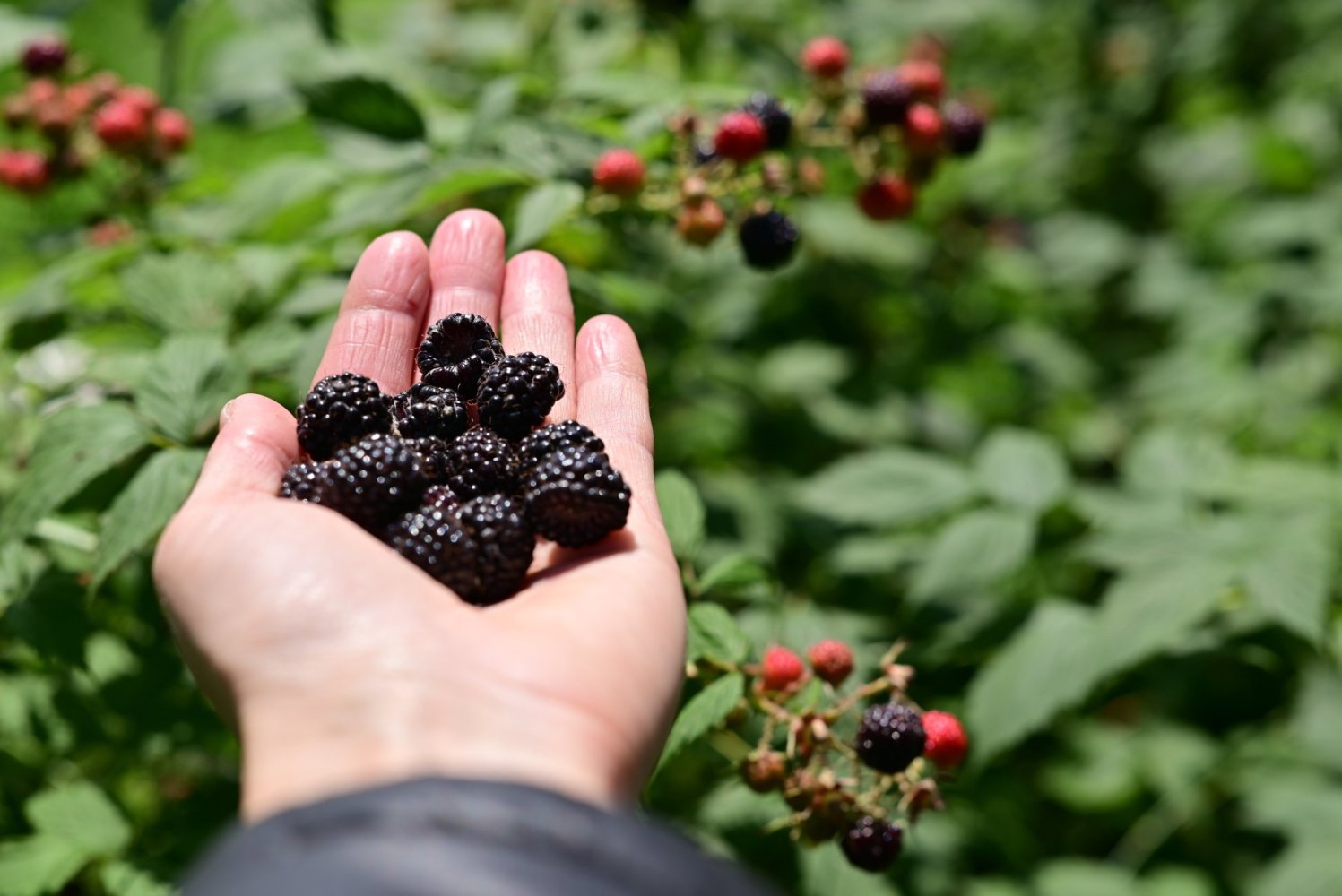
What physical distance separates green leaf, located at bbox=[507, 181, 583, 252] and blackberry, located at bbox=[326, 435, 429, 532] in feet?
1.70

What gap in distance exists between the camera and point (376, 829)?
3.94 feet

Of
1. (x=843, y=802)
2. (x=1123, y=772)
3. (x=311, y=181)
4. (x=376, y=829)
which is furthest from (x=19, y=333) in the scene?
(x=1123, y=772)

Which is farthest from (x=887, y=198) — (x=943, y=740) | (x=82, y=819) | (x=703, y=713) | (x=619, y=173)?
(x=82, y=819)

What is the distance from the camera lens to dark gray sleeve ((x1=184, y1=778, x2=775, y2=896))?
1.15 m

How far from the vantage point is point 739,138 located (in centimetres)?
250

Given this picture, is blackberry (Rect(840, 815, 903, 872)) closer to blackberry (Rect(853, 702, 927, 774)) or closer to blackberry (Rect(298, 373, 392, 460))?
blackberry (Rect(853, 702, 927, 774))

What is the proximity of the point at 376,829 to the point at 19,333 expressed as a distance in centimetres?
183

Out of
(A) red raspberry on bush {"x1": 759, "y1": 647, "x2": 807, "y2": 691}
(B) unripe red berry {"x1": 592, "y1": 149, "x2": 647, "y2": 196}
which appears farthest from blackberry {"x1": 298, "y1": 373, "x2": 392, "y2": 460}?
(A) red raspberry on bush {"x1": 759, "y1": 647, "x2": 807, "y2": 691}

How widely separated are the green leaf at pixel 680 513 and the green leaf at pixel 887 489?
2.42 ft

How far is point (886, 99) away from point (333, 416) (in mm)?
1613

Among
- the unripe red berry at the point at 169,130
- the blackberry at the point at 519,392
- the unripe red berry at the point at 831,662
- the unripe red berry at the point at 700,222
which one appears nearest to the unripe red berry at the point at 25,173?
the unripe red berry at the point at 169,130

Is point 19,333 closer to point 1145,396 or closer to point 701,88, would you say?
point 701,88

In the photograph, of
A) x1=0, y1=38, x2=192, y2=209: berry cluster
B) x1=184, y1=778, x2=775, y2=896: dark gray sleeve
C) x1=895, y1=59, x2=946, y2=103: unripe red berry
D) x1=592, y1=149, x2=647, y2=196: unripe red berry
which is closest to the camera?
x1=184, y1=778, x2=775, y2=896: dark gray sleeve

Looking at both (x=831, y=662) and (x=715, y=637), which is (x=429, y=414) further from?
(x=831, y=662)
